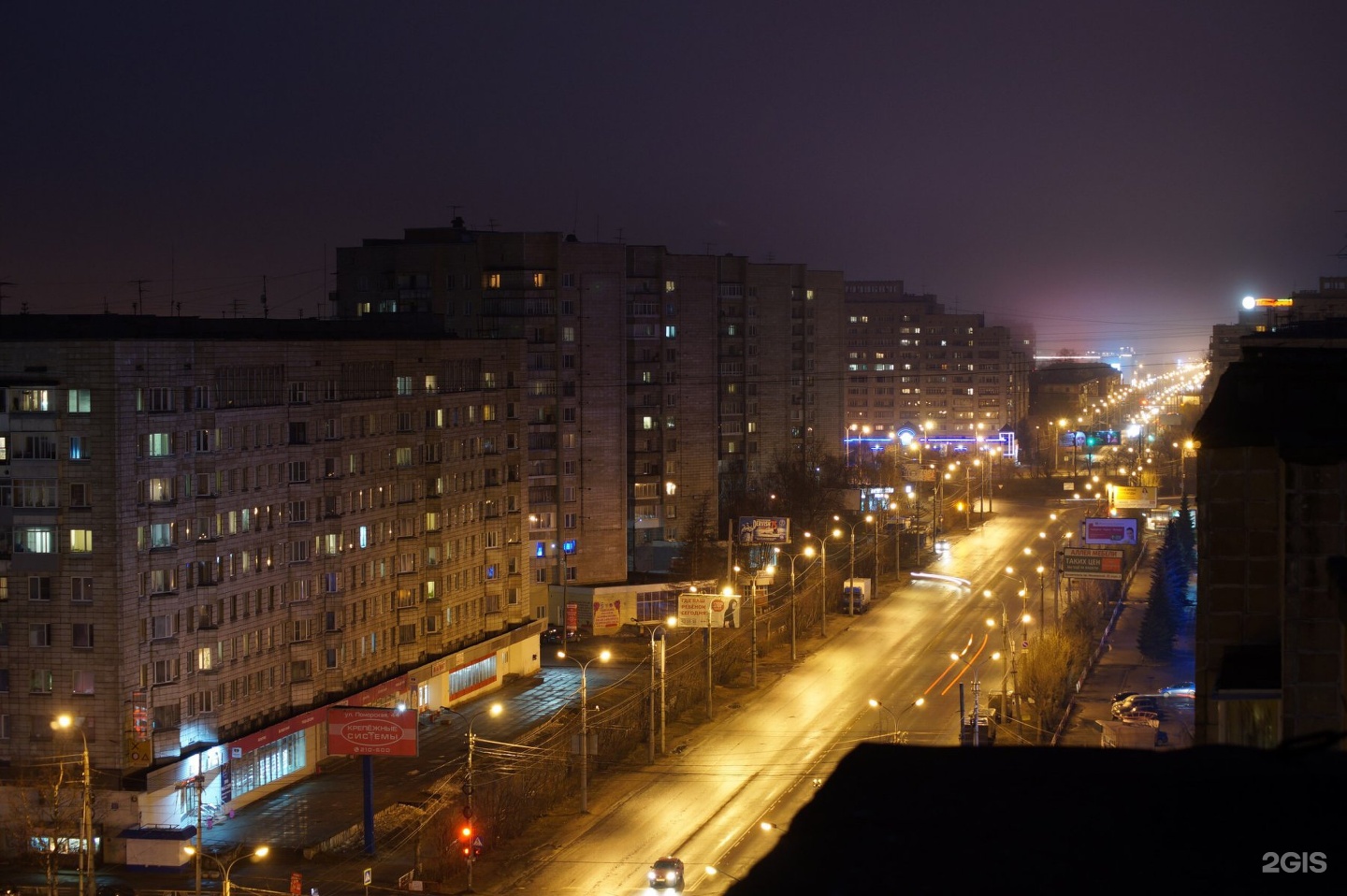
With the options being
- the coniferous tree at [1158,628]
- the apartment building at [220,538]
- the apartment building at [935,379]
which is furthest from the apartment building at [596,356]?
the apartment building at [935,379]

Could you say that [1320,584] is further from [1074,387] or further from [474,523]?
[1074,387]

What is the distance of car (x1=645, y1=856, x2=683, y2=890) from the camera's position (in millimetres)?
26766

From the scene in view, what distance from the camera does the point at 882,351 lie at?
143 m

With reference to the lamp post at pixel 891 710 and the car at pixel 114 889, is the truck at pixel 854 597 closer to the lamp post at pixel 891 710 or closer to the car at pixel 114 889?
the lamp post at pixel 891 710

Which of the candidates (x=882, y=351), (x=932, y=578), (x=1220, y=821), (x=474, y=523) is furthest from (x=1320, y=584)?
(x=882, y=351)

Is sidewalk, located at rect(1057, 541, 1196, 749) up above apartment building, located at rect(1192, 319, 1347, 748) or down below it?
below

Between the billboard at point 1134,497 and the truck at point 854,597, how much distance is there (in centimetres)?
1005

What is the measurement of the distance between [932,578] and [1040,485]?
39.2 m

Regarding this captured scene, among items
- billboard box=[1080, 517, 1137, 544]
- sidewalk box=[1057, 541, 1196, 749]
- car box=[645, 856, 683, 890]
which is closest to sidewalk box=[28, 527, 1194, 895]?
sidewalk box=[1057, 541, 1196, 749]

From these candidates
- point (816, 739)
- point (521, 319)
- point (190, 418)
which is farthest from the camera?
point (521, 319)

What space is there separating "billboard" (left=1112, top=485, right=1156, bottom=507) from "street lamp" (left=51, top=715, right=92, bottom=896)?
129ft

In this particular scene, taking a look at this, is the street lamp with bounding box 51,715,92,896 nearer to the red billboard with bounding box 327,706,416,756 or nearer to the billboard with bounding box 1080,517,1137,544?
the red billboard with bounding box 327,706,416,756

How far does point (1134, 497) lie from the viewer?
57.2m

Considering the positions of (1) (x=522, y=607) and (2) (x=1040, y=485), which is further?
(2) (x=1040, y=485)
